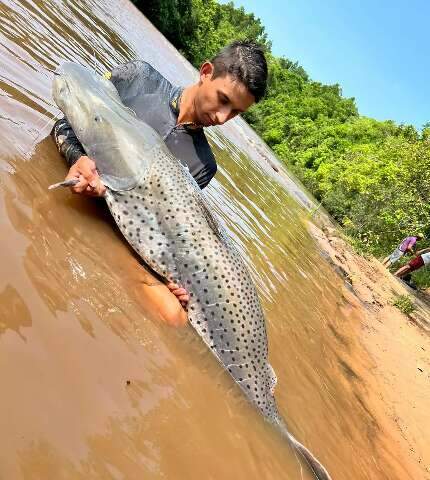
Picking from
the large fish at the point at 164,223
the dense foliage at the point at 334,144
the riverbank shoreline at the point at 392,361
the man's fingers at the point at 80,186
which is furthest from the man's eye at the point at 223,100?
the riverbank shoreline at the point at 392,361

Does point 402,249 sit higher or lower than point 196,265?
higher

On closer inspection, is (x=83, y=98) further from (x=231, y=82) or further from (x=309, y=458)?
(x=309, y=458)

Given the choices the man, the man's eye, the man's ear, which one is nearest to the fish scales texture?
the man

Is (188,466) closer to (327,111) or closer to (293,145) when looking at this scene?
(293,145)

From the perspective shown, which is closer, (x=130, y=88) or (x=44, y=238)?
(x=44, y=238)

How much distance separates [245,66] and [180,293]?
5.06ft

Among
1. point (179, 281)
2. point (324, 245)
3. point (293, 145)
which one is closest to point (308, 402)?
point (179, 281)

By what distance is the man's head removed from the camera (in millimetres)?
3590

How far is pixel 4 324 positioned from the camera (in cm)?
218

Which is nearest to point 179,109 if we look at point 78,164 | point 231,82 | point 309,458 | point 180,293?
point 231,82

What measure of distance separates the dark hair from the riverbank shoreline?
330 centimetres

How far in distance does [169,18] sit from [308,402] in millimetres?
36515

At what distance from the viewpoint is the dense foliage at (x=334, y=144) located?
21.2 metres

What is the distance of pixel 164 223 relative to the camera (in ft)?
11.8
